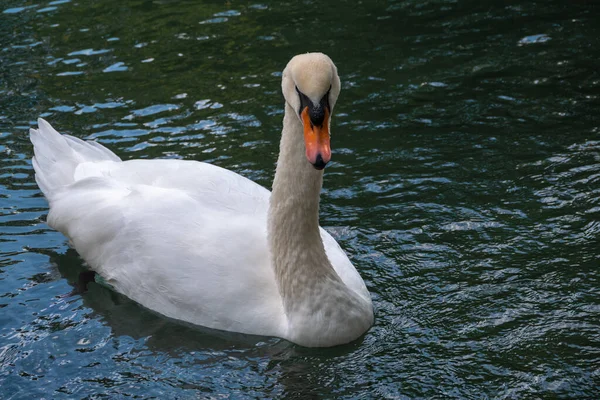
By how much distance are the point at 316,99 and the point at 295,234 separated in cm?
123

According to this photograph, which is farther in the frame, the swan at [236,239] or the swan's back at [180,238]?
the swan's back at [180,238]

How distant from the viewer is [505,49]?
1197cm

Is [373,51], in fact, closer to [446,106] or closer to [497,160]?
[446,106]

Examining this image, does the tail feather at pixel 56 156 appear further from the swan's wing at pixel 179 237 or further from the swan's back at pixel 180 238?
the swan's wing at pixel 179 237

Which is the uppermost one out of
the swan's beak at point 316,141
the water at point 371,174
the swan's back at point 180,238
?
the swan's beak at point 316,141

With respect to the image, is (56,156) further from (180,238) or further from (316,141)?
(316,141)

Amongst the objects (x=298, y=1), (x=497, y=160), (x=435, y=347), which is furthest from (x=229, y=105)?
(x=435, y=347)

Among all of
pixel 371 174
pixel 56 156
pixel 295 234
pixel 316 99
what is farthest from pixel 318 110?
pixel 56 156

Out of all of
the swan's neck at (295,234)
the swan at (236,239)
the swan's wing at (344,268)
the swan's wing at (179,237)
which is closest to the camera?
the swan at (236,239)

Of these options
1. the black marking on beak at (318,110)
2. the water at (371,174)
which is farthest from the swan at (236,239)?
the water at (371,174)

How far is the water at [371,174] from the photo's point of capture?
635cm

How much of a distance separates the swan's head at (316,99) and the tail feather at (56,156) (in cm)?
316

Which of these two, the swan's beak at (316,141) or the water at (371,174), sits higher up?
the swan's beak at (316,141)

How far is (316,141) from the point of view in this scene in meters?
5.62
